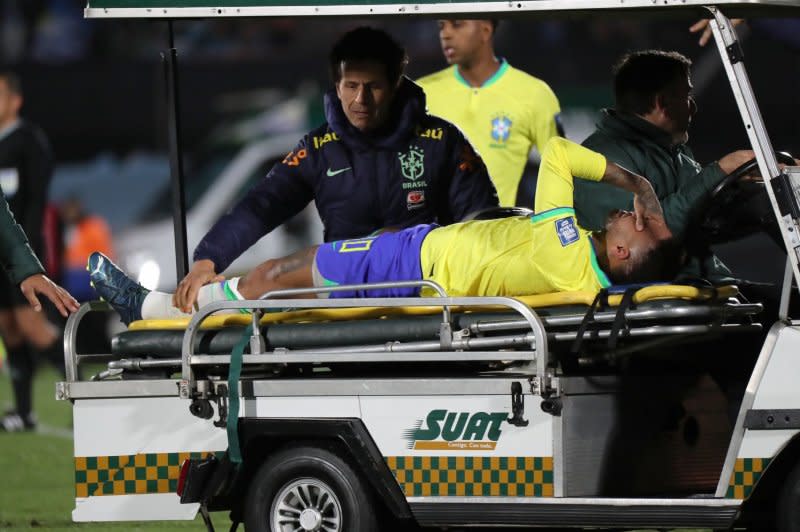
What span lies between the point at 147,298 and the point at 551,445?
1.90 meters

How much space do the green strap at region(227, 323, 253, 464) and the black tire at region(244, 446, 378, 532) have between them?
5.9 inches

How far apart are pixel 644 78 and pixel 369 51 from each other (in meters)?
1.25

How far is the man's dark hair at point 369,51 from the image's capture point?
23.9 ft

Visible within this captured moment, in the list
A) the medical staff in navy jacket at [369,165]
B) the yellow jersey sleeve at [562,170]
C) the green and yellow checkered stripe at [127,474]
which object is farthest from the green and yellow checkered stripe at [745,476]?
the medical staff in navy jacket at [369,165]

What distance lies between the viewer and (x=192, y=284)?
675cm

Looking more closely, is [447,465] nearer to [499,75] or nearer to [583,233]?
[583,233]

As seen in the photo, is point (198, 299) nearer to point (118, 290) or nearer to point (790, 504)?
point (118, 290)

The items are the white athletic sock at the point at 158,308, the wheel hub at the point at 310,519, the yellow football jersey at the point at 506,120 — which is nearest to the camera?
the wheel hub at the point at 310,519

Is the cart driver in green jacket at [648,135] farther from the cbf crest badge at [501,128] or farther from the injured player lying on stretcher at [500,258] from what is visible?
the cbf crest badge at [501,128]

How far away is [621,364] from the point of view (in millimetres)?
6242

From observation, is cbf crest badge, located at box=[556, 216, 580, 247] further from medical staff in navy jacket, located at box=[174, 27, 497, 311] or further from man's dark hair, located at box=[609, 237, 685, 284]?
medical staff in navy jacket, located at box=[174, 27, 497, 311]

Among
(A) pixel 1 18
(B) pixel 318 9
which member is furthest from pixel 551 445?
(A) pixel 1 18

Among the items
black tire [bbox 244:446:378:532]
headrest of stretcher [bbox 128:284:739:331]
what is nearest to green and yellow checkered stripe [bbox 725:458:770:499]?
headrest of stretcher [bbox 128:284:739:331]

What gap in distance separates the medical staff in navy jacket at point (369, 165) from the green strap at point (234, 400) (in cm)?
104
